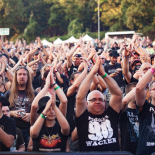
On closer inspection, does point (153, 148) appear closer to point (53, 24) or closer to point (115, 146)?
point (115, 146)

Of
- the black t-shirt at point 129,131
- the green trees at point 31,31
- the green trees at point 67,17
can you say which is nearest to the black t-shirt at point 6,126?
the black t-shirt at point 129,131

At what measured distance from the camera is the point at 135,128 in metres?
4.27

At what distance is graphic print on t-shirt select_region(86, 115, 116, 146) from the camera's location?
369 centimetres

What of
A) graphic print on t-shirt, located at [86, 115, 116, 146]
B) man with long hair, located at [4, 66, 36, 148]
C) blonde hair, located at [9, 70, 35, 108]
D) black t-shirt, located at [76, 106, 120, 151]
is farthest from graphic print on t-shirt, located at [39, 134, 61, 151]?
blonde hair, located at [9, 70, 35, 108]

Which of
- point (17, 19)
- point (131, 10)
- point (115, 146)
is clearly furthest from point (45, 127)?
point (17, 19)

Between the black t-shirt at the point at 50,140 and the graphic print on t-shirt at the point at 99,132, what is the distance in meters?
0.38

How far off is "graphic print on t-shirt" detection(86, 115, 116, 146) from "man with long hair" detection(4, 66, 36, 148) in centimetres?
141

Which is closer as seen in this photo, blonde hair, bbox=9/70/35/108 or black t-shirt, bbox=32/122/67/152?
black t-shirt, bbox=32/122/67/152

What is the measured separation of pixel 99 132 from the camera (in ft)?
12.2

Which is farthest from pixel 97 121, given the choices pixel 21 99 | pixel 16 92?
pixel 16 92

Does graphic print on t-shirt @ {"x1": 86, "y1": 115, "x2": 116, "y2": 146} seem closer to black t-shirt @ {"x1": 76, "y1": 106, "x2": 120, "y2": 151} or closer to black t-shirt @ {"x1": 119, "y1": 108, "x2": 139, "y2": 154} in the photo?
black t-shirt @ {"x1": 76, "y1": 106, "x2": 120, "y2": 151}

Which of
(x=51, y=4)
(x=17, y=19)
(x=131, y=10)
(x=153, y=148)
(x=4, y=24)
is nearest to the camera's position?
(x=153, y=148)

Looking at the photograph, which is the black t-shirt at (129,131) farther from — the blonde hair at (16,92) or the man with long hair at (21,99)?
the blonde hair at (16,92)

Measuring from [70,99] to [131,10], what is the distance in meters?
38.7
